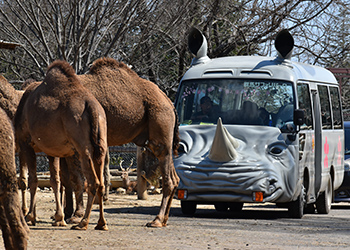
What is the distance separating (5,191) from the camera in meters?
5.78

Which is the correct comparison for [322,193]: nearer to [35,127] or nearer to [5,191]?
[35,127]

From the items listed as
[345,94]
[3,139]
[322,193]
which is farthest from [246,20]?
[3,139]

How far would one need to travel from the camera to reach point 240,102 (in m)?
13.4

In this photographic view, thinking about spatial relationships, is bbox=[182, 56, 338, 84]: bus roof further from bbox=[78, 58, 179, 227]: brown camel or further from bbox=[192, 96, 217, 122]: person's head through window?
bbox=[78, 58, 179, 227]: brown camel

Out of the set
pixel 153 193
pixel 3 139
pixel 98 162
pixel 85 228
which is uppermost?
pixel 3 139

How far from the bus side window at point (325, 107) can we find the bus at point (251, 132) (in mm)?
126

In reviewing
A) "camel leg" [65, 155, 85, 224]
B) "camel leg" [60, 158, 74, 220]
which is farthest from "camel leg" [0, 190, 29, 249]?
"camel leg" [60, 158, 74, 220]

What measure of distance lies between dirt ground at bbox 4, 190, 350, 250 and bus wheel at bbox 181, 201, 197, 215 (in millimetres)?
139

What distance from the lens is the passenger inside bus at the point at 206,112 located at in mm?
13539

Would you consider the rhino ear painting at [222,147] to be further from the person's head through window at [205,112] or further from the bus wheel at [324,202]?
the bus wheel at [324,202]

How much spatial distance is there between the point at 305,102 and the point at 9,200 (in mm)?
9047

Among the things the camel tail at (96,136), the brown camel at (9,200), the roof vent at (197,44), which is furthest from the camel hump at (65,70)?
the brown camel at (9,200)

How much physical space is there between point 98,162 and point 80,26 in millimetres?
7775

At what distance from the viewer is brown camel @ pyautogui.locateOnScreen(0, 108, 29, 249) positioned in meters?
5.77
